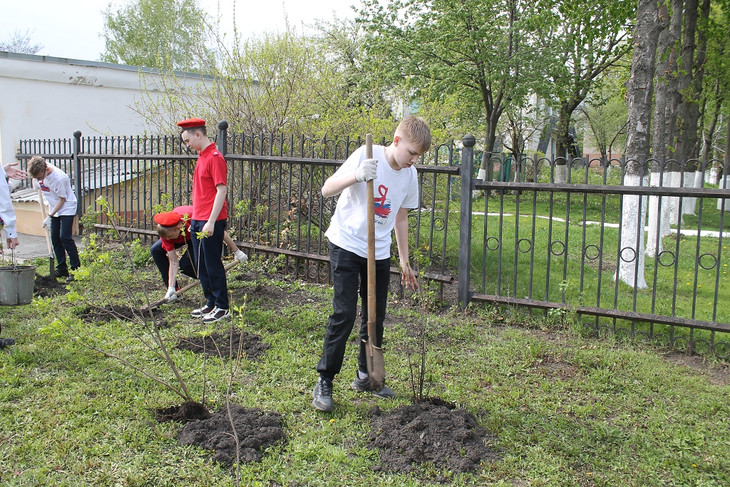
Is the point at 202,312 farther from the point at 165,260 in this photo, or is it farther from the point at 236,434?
the point at 236,434

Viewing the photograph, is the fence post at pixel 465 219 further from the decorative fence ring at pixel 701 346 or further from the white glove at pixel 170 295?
the white glove at pixel 170 295

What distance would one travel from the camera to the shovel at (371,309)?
3164mm

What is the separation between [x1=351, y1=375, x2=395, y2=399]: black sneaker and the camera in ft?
12.5

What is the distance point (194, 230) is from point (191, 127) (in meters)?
0.92

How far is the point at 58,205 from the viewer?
6953mm

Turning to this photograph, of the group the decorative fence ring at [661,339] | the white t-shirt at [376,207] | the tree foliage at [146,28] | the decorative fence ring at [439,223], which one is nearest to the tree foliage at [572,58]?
the decorative fence ring at [439,223]

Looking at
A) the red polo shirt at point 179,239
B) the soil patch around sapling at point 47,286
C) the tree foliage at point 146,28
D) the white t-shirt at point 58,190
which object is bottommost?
the soil patch around sapling at point 47,286

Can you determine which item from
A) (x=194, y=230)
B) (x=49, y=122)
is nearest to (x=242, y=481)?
(x=194, y=230)

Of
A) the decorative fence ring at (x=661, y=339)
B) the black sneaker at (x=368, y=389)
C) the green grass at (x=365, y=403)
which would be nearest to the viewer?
the green grass at (x=365, y=403)

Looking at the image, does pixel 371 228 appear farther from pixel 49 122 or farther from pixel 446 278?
pixel 49 122

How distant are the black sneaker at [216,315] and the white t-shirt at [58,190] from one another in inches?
113

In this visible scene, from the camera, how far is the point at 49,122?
15016mm

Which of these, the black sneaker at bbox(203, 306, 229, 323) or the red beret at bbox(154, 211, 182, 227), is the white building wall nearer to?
the red beret at bbox(154, 211, 182, 227)

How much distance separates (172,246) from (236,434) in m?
3.29
